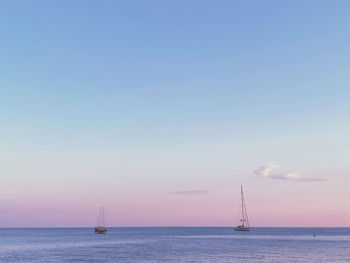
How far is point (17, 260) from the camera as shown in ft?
261

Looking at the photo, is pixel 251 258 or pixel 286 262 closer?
pixel 286 262

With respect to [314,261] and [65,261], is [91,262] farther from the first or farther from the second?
[314,261]

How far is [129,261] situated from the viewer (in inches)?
2948

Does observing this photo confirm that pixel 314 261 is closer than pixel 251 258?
Yes

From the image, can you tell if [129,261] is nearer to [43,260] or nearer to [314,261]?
[43,260]

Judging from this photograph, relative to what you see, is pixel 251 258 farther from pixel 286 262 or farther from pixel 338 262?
pixel 338 262

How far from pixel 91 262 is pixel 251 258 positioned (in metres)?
33.1

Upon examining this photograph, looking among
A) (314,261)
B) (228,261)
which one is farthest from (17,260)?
(314,261)

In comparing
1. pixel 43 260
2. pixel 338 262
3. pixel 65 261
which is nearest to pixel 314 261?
pixel 338 262

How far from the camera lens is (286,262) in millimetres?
71875

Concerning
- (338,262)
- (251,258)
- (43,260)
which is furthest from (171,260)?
(338,262)

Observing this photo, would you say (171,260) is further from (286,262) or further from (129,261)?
(286,262)

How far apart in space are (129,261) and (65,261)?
13471 mm

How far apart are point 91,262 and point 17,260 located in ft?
58.4
